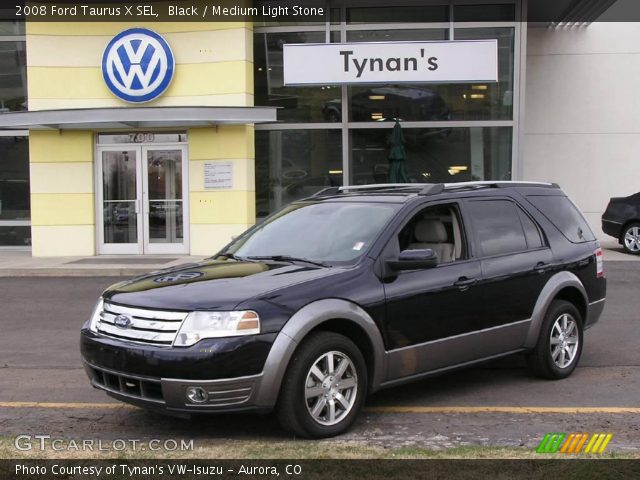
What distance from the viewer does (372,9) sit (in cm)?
1747

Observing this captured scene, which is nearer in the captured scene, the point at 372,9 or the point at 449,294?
the point at 449,294

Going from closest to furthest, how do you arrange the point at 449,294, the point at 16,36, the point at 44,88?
the point at 449,294
the point at 44,88
the point at 16,36

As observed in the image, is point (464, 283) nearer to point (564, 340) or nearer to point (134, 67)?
point (564, 340)

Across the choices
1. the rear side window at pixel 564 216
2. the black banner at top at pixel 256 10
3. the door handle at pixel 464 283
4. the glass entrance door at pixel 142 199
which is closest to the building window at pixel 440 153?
the black banner at top at pixel 256 10

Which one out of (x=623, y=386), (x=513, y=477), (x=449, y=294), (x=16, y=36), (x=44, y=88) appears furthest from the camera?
(x=16, y=36)

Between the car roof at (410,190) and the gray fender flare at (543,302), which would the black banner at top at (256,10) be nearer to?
the car roof at (410,190)

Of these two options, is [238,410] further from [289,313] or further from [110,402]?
[110,402]

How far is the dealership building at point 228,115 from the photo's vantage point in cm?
1644

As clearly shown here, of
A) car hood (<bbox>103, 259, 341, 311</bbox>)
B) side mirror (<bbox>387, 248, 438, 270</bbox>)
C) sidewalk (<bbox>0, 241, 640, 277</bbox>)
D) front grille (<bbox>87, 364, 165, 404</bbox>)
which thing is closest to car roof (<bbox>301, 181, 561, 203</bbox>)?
side mirror (<bbox>387, 248, 438, 270</bbox>)

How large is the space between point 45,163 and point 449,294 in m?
13.9

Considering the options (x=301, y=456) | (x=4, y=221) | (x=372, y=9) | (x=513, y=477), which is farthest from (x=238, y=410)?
(x=4, y=221)

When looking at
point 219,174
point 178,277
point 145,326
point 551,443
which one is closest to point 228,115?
point 219,174

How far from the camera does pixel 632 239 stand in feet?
53.5

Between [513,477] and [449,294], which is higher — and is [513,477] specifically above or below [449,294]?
below
